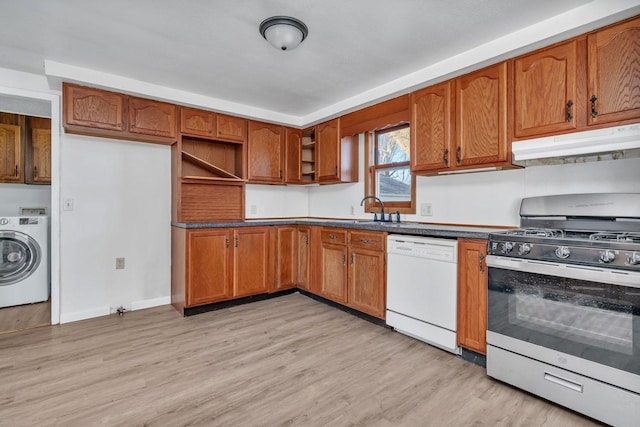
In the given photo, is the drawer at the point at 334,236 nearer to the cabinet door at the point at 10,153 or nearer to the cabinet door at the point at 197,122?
the cabinet door at the point at 197,122

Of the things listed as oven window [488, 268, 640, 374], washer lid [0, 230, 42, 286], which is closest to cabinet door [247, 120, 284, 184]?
washer lid [0, 230, 42, 286]

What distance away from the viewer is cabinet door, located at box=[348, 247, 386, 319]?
2934mm

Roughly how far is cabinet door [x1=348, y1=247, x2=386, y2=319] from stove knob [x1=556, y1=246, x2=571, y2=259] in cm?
139

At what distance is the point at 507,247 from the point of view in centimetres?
197

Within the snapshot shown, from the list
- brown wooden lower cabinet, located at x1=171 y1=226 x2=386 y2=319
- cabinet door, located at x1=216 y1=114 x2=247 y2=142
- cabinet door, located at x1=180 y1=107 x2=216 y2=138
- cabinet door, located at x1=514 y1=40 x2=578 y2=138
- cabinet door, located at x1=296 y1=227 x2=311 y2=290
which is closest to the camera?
cabinet door, located at x1=514 y1=40 x2=578 y2=138

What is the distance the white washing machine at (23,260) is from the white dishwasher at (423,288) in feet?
13.0

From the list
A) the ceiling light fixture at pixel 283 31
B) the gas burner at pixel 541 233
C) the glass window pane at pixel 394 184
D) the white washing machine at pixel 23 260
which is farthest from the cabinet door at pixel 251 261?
the gas burner at pixel 541 233

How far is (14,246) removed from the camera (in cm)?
358

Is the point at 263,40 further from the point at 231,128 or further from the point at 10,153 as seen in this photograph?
the point at 10,153

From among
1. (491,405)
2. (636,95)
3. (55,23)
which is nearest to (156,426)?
(491,405)

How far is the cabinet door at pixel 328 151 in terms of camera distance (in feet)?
12.7

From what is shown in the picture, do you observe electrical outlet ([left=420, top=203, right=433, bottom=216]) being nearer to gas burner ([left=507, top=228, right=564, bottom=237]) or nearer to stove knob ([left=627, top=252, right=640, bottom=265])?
gas burner ([left=507, top=228, right=564, bottom=237])

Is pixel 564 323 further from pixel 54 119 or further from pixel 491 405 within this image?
pixel 54 119

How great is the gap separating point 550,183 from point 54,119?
4381 millimetres
